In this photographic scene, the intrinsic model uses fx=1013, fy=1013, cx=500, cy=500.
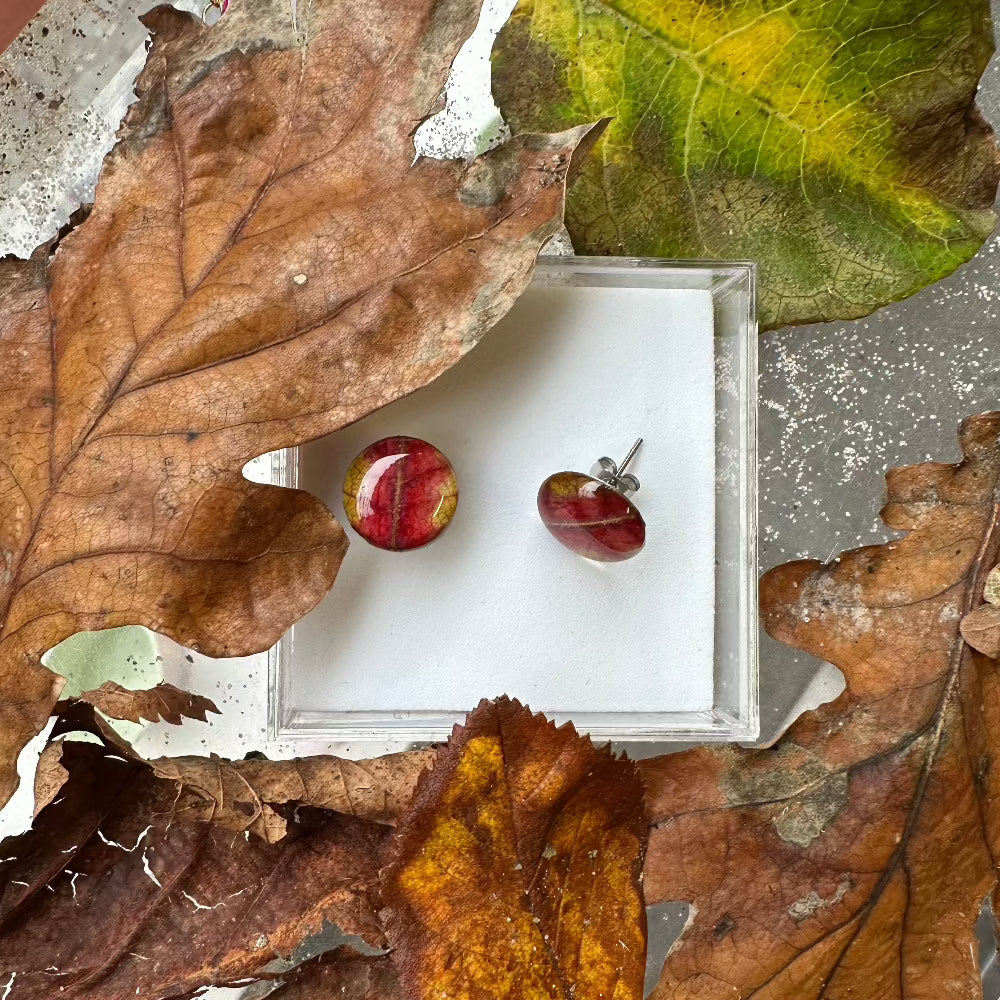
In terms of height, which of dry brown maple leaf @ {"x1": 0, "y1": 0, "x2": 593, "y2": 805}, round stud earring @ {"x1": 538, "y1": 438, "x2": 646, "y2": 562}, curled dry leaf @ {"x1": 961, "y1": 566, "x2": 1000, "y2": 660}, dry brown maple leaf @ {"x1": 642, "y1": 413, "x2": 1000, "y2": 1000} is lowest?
dry brown maple leaf @ {"x1": 642, "y1": 413, "x2": 1000, "y2": 1000}

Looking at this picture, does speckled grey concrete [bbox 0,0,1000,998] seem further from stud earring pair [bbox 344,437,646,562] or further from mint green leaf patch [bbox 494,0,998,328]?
stud earring pair [bbox 344,437,646,562]

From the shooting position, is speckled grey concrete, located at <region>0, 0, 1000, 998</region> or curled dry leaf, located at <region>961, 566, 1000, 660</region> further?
speckled grey concrete, located at <region>0, 0, 1000, 998</region>

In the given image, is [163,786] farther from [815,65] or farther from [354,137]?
[815,65]

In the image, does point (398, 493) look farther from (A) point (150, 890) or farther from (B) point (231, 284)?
(A) point (150, 890)

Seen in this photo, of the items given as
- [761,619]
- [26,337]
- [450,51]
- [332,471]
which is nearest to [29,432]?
[26,337]

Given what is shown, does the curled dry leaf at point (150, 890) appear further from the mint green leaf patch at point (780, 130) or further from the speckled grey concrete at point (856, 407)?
the mint green leaf patch at point (780, 130)

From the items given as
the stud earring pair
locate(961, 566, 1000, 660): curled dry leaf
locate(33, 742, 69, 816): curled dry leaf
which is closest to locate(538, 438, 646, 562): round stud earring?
the stud earring pair

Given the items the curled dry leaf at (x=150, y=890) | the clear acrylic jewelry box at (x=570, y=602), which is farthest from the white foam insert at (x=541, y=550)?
the curled dry leaf at (x=150, y=890)
